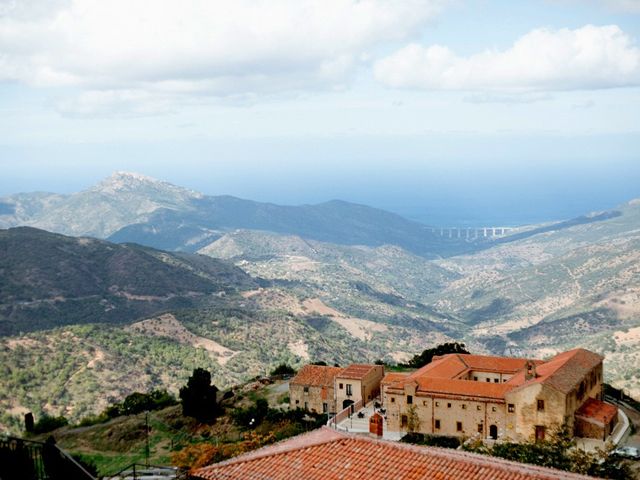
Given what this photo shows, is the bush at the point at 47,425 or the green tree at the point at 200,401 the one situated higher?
the green tree at the point at 200,401

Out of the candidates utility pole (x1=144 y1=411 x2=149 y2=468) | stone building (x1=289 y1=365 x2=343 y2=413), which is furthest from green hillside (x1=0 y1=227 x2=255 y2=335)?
stone building (x1=289 y1=365 x2=343 y2=413)

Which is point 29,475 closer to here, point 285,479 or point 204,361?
point 285,479

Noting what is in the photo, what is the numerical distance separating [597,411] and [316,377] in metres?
16.5

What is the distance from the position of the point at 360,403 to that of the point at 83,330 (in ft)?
173

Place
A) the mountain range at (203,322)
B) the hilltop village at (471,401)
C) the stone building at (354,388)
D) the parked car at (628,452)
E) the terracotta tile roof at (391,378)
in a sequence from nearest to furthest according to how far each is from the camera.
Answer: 1. the parked car at (628,452)
2. the hilltop village at (471,401)
3. the terracotta tile roof at (391,378)
4. the stone building at (354,388)
5. the mountain range at (203,322)

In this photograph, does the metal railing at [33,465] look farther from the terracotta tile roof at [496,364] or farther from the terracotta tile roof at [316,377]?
the terracotta tile roof at [496,364]

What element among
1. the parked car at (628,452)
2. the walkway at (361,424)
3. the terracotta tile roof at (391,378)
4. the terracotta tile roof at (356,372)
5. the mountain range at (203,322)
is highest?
the terracotta tile roof at (391,378)

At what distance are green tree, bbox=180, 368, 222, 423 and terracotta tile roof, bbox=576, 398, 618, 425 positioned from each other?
21526mm

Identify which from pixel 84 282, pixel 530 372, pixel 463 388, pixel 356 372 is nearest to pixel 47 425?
pixel 356 372

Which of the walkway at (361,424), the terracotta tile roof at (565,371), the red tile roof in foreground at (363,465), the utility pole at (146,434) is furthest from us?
the utility pole at (146,434)

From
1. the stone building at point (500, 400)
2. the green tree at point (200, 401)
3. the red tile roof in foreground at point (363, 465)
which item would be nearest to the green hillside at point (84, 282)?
the green tree at point (200, 401)

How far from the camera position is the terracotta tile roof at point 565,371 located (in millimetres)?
38406

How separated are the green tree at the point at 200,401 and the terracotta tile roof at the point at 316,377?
5080mm

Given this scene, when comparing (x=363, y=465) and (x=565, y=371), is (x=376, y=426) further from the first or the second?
(x=363, y=465)
